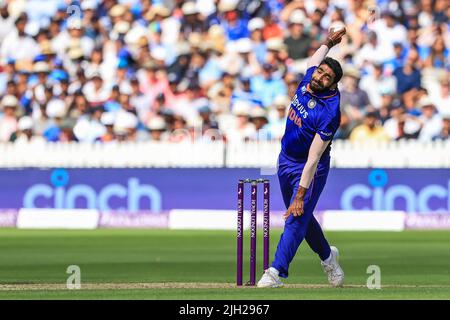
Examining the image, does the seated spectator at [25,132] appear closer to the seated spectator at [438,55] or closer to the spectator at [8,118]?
the spectator at [8,118]

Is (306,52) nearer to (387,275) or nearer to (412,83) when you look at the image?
(412,83)

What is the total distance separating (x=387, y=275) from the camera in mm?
14469

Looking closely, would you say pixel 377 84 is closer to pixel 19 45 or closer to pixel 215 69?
pixel 215 69

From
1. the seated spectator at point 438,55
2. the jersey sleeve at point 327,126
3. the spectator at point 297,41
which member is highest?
the spectator at point 297,41

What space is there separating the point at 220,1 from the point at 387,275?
1243 cm

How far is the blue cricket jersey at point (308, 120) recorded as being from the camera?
38.4 ft

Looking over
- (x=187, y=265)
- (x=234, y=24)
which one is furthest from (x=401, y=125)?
(x=187, y=265)

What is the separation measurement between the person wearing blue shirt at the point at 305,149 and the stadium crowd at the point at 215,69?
37.1 ft

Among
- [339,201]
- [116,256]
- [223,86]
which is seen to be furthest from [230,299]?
[223,86]

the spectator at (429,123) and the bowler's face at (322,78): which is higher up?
the spectator at (429,123)

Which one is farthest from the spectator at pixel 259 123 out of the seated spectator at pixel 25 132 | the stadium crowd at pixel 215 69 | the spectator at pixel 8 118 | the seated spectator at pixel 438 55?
the spectator at pixel 8 118

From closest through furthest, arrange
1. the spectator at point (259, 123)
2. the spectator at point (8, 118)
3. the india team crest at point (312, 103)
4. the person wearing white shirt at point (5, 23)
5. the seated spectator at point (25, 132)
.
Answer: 1. the india team crest at point (312, 103)
2. the spectator at point (259, 123)
3. the seated spectator at point (25, 132)
4. the spectator at point (8, 118)
5. the person wearing white shirt at point (5, 23)

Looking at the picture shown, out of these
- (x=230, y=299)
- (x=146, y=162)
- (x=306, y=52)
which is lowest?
(x=230, y=299)

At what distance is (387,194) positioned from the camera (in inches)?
898
